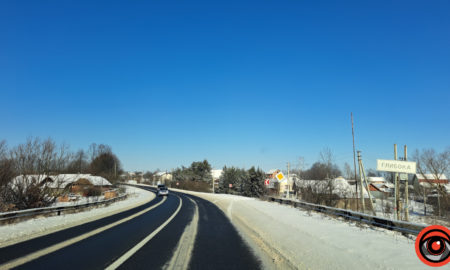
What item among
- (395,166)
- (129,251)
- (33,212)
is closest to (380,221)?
(395,166)

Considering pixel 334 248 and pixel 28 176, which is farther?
pixel 28 176

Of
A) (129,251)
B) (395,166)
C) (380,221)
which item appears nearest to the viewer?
(129,251)

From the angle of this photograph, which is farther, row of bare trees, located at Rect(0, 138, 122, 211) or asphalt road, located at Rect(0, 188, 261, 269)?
row of bare trees, located at Rect(0, 138, 122, 211)

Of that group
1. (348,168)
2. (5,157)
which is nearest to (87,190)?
(5,157)

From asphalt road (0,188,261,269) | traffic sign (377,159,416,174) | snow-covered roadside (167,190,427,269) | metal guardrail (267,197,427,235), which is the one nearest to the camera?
asphalt road (0,188,261,269)

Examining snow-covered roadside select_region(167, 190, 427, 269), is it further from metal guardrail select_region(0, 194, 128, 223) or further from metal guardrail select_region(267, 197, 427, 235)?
metal guardrail select_region(0, 194, 128, 223)

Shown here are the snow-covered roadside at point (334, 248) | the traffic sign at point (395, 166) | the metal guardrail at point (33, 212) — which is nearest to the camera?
the snow-covered roadside at point (334, 248)

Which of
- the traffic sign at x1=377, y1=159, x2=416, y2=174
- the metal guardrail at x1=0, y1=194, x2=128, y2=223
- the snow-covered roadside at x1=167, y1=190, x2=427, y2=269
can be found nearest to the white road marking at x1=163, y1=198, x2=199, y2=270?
the snow-covered roadside at x1=167, y1=190, x2=427, y2=269

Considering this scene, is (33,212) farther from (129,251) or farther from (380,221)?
(380,221)

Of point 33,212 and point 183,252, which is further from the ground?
point 183,252

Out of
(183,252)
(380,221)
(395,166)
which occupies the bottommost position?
(183,252)

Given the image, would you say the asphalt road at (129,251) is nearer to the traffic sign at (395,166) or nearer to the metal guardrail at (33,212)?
the metal guardrail at (33,212)

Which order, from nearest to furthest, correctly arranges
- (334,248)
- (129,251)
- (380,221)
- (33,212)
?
1. (129,251)
2. (334,248)
3. (380,221)
4. (33,212)

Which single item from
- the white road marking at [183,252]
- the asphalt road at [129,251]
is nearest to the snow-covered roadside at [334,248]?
the asphalt road at [129,251]
